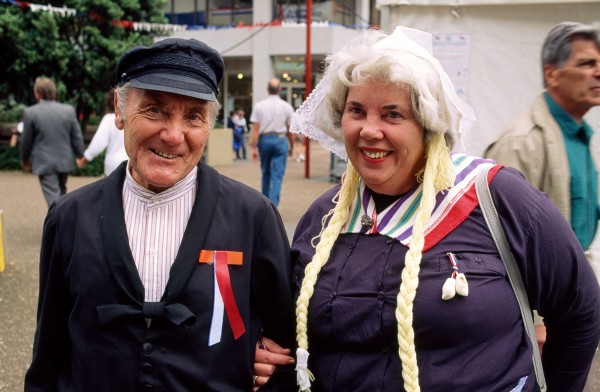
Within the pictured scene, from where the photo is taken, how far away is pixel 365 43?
6.54 ft

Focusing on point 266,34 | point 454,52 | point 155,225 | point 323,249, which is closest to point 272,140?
point 454,52

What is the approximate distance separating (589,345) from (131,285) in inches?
59.6

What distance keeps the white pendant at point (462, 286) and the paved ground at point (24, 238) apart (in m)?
1.70

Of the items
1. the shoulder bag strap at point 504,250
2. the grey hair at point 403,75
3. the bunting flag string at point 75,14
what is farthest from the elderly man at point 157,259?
the bunting flag string at point 75,14

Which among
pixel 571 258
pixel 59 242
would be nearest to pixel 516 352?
pixel 571 258

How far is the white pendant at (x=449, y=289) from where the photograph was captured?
1773 millimetres

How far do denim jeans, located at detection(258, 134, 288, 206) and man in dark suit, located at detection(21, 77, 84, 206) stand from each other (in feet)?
8.81

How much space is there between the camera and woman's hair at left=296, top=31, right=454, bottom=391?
1773 millimetres

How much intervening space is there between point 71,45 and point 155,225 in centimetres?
1420

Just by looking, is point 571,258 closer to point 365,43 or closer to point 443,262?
point 443,262

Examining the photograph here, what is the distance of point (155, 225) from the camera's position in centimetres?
192

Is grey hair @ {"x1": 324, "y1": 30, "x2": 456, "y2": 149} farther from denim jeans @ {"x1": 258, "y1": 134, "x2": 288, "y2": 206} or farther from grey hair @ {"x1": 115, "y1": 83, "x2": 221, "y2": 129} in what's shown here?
denim jeans @ {"x1": 258, "y1": 134, "x2": 288, "y2": 206}

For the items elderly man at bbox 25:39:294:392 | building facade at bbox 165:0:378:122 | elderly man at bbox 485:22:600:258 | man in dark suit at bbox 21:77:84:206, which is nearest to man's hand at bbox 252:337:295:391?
elderly man at bbox 25:39:294:392

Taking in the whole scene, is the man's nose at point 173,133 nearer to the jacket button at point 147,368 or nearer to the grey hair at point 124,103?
the grey hair at point 124,103
